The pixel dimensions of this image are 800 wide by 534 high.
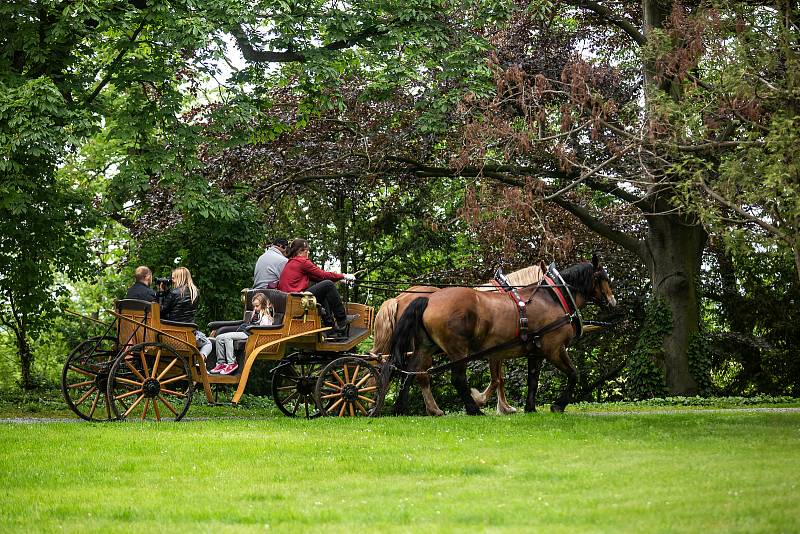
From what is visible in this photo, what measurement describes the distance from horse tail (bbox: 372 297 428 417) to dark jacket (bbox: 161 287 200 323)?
2.74 meters

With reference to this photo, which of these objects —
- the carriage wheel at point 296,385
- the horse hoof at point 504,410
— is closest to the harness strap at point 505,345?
the horse hoof at point 504,410

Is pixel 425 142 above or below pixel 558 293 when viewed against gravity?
above

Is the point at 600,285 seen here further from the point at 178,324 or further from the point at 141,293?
the point at 141,293

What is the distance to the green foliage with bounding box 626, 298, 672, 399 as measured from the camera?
23.4 metres

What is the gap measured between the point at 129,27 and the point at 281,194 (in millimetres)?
6224

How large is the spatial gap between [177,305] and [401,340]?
3.03m

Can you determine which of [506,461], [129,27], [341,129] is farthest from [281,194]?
[506,461]

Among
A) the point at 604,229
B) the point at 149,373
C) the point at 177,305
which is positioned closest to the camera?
the point at 149,373

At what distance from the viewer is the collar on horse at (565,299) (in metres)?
16.0

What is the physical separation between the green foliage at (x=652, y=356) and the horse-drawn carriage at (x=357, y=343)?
25.0 ft

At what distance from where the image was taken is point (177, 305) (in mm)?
15188

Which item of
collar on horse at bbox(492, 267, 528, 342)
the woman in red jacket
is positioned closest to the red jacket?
the woman in red jacket

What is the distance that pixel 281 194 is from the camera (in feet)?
78.7

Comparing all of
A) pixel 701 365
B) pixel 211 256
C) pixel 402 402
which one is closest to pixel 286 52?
pixel 211 256
